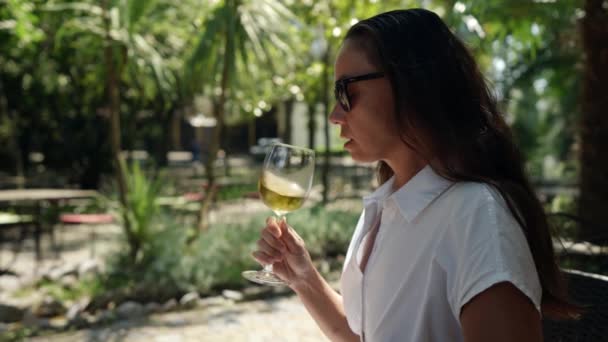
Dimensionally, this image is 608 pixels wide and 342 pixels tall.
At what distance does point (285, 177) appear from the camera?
167 cm

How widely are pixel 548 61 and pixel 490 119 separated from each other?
625 inches

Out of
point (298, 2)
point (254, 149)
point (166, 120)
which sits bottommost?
point (254, 149)

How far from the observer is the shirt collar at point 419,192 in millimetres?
1131

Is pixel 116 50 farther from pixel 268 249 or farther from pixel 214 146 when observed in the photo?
pixel 268 249

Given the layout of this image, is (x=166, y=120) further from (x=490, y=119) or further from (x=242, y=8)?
(x=490, y=119)

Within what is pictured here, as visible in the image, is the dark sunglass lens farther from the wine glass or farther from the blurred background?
the blurred background

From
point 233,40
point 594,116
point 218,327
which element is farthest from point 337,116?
point 594,116

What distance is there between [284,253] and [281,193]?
0.23 metres

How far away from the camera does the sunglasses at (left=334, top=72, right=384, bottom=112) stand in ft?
3.86

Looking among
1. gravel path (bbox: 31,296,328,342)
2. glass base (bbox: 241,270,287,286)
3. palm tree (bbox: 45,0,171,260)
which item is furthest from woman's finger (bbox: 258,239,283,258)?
palm tree (bbox: 45,0,171,260)

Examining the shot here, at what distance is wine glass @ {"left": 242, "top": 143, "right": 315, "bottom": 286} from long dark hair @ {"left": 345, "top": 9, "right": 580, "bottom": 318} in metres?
0.53

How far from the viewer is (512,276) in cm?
91

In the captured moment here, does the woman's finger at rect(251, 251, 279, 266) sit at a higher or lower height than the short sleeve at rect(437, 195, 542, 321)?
lower

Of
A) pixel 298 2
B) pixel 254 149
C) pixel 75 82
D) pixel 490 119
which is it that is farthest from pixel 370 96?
pixel 254 149
